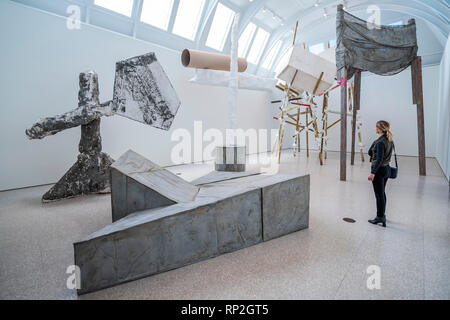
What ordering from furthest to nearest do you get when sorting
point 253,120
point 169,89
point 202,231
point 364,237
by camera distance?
point 253,120 < point 169,89 < point 364,237 < point 202,231

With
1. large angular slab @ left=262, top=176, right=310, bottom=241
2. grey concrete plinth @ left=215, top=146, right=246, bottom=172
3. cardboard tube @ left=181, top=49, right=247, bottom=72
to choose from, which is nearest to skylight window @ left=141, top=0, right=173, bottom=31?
cardboard tube @ left=181, top=49, right=247, bottom=72

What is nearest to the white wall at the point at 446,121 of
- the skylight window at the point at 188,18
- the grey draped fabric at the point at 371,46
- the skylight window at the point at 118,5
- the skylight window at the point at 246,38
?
the grey draped fabric at the point at 371,46

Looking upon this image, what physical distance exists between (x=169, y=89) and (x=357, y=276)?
1955mm

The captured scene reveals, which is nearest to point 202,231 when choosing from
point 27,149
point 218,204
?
point 218,204

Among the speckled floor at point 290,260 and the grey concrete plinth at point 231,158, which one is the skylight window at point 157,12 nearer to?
the grey concrete plinth at point 231,158

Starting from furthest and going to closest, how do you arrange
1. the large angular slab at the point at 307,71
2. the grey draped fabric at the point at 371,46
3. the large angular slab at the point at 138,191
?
1. the large angular slab at the point at 307,71
2. the grey draped fabric at the point at 371,46
3. the large angular slab at the point at 138,191

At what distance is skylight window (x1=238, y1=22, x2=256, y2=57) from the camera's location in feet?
26.0

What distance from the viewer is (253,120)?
27.9ft

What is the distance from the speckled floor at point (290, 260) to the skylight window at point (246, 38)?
6555mm

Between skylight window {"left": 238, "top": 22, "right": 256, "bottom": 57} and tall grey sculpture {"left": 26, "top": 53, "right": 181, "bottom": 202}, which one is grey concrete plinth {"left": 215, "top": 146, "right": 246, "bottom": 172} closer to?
tall grey sculpture {"left": 26, "top": 53, "right": 181, "bottom": 202}

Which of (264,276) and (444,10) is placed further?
(444,10)

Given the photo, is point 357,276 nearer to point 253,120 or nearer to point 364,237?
Answer: point 364,237

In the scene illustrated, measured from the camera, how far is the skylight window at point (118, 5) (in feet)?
15.9

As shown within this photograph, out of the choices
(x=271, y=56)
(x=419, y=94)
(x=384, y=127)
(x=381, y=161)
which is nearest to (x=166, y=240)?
(x=381, y=161)
